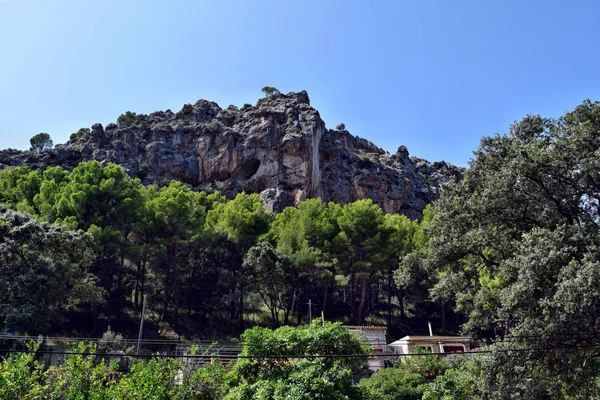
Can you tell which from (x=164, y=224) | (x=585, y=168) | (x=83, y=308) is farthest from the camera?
(x=164, y=224)

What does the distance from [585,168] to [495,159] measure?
112 inches

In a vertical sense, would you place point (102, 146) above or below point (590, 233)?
above

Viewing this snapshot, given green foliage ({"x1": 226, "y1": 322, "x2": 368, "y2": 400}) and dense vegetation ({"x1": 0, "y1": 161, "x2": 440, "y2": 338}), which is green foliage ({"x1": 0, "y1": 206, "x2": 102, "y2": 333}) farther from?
green foliage ({"x1": 226, "y1": 322, "x2": 368, "y2": 400})

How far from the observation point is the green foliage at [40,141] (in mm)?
76062

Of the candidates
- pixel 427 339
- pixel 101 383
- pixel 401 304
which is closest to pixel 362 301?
pixel 401 304

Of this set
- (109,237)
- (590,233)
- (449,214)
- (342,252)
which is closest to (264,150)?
(342,252)

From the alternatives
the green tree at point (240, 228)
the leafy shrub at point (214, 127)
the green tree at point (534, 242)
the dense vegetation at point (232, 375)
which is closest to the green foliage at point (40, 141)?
the leafy shrub at point (214, 127)

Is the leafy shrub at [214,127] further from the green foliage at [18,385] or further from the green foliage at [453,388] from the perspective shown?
the green foliage at [18,385]

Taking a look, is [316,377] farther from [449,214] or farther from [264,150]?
[264,150]

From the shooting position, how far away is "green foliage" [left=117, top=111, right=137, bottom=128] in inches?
2744

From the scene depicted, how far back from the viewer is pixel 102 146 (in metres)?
62.3

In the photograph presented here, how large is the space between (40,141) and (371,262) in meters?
65.3

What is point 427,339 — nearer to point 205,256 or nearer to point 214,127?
point 205,256

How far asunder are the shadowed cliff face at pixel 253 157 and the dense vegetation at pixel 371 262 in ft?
38.4
